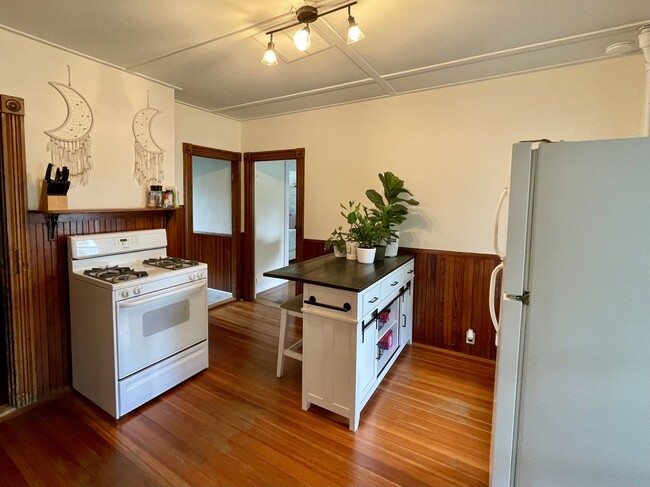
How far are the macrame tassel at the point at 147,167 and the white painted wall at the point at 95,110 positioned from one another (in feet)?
0.15

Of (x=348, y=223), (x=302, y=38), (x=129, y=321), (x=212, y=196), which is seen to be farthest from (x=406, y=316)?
(x=212, y=196)

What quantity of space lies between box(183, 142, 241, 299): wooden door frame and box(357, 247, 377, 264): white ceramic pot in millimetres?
→ 1954

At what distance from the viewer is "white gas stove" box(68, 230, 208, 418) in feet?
6.98

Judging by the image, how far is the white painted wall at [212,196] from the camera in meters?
4.64

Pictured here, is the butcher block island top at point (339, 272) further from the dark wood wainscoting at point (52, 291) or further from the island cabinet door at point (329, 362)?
the dark wood wainscoting at point (52, 291)

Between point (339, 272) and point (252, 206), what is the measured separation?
242 cm

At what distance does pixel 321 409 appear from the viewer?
7.63 ft

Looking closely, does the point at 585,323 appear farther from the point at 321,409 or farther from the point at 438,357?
the point at 438,357

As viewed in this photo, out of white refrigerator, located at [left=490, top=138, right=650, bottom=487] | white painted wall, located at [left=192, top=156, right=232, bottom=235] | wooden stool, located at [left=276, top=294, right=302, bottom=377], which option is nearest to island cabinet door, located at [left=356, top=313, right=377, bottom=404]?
wooden stool, located at [left=276, top=294, right=302, bottom=377]

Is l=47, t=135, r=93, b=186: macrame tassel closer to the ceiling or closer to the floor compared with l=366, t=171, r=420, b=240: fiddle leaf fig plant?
closer to the ceiling

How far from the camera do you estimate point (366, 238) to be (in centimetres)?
279

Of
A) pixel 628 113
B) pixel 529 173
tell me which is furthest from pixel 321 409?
pixel 628 113

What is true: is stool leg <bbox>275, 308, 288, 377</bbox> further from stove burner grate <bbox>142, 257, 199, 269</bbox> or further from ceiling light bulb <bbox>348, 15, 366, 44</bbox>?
ceiling light bulb <bbox>348, 15, 366, 44</bbox>

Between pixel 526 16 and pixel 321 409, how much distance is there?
271cm
